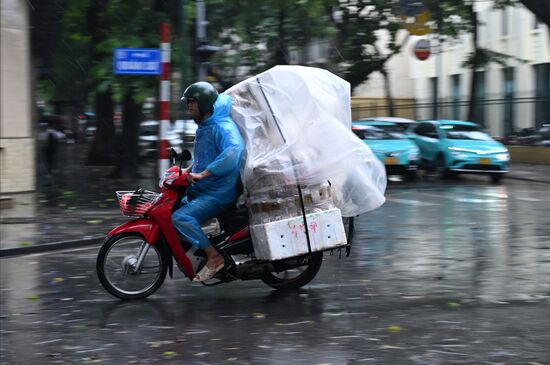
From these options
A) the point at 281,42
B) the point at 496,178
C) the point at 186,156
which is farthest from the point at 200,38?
the point at 186,156

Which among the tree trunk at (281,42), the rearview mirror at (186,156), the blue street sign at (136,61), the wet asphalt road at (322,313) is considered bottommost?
the wet asphalt road at (322,313)

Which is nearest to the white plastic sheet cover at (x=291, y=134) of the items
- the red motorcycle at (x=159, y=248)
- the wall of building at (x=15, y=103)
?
the red motorcycle at (x=159, y=248)

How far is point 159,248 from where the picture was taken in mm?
7680

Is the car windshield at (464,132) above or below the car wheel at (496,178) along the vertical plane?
above

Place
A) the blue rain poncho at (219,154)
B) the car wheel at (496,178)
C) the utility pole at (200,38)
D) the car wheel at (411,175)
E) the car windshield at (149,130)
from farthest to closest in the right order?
the car windshield at (149,130) → the car wheel at (496,178) → the car wheel at (411,175) → the utility pole at (200,38) → the blue rain poncho at (219,154)

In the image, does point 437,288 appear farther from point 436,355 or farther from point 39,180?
point 39,180

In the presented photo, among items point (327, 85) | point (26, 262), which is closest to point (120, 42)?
point (26, 262)

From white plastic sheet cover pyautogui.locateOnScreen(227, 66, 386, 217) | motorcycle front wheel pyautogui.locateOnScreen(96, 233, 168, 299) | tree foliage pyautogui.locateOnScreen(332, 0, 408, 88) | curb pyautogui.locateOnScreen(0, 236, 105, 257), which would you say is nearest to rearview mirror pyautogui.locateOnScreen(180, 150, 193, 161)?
white plastic sheet cover pyautogui.locateOnScreen(227, 66, 386, 217)

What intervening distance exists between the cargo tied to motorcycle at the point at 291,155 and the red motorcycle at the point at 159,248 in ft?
0.68

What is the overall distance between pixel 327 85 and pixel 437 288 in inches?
84.3

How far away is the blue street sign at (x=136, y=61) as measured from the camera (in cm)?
1424

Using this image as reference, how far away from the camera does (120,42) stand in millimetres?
16875

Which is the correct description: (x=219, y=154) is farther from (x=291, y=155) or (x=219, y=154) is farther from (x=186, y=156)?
(x=291, y=155)

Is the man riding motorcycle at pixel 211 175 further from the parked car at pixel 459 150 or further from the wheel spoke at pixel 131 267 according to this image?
the parked car at pixel 459 150
